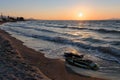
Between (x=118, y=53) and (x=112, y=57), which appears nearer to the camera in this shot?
(x=112, y=57)

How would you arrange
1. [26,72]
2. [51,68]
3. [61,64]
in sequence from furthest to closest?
[61,64] → [51,68] → [26,72]


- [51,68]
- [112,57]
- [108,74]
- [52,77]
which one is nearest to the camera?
[52,77]

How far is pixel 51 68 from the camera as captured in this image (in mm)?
14906

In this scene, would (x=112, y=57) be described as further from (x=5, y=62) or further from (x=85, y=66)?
(x=5, y=62)

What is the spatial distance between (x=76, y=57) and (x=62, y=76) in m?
4.50

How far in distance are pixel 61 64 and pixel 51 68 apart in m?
1.59

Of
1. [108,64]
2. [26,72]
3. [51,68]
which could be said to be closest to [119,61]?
[108,64]

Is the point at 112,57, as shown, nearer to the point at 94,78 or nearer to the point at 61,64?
the point at 61,64

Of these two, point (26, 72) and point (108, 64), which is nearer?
point (26, 72)

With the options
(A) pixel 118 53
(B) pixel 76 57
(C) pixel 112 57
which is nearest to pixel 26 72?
(B) pixel 76 57

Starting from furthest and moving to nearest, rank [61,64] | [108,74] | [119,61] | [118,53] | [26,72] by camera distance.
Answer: [118,53], [119,61], [61,64], [108,74], [26,72]

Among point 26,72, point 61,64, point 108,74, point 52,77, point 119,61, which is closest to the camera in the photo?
point 26,72

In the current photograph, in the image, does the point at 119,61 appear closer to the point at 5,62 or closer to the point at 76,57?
the point at 76,57

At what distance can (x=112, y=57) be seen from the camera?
19125mm
